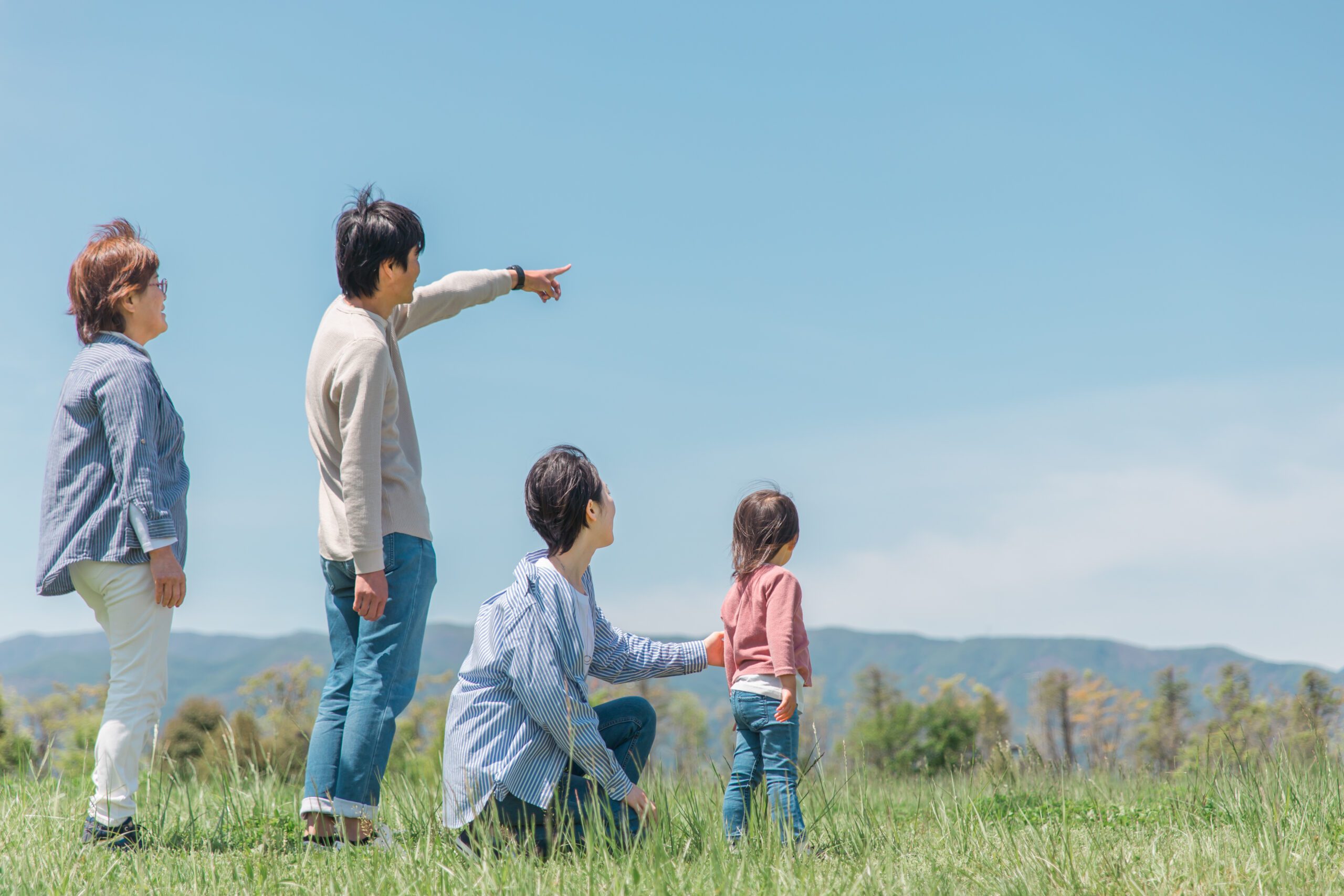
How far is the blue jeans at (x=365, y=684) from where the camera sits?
3.49 meters

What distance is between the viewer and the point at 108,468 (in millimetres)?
3643

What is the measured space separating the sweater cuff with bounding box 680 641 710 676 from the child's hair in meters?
0.45

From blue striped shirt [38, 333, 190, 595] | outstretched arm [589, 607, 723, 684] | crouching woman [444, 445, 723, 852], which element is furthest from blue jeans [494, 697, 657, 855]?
blue striped shirt [38, 333, 190, 595]

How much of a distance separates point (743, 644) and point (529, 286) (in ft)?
6.63

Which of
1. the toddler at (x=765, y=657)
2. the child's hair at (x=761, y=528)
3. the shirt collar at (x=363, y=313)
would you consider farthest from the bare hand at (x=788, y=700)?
the shirt collar at (x=363, y=313)

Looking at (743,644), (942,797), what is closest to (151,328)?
(743,644)

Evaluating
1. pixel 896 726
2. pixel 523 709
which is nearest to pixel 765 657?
pixel 523 709

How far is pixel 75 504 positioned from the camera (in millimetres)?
3598

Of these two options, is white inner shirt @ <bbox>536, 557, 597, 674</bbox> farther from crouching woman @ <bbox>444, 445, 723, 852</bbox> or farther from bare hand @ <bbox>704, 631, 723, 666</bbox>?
bare hand @ <bbox>704, 631, 723, 666</bbox>

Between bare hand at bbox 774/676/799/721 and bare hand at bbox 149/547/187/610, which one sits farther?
bare hand at bbox 774/676/799/721

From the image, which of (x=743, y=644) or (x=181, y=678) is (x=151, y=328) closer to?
(x=743, y=644)

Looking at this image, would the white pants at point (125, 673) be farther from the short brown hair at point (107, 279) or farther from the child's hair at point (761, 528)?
the child's hair at point (761, 528)

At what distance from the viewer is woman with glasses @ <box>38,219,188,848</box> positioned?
138 inches

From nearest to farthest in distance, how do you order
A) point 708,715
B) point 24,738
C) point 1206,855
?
point 1206,855, point 24,738, point 708,715
